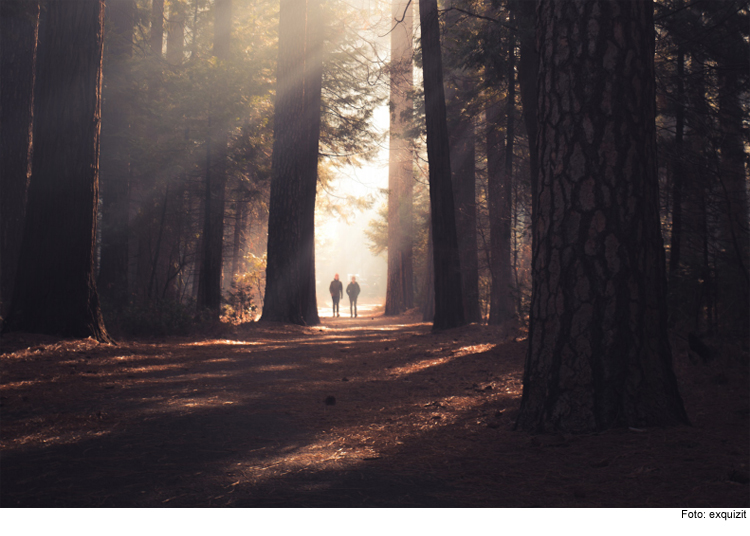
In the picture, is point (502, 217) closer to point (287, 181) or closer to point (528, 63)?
point (528, 63)

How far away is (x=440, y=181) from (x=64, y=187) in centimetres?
637

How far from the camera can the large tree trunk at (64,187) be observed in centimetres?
599

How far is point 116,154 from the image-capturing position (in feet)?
38.5

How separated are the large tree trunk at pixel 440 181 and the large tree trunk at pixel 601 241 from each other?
6.89 metres

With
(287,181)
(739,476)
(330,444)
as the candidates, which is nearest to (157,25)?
(287,181)

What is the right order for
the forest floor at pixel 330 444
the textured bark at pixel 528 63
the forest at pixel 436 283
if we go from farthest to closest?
the textured bark at pixel 528 63 < the forest at pixel 436 283 < the forest floor at pixel 330 444

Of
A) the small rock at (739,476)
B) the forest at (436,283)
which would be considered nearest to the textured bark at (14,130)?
the forest at (436,283)

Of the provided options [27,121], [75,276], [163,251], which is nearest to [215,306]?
[163,251]

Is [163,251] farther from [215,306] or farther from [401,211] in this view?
[401,211]

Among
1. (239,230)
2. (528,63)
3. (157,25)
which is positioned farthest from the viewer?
(239,230)

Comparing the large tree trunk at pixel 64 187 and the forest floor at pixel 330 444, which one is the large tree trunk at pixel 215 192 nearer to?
the large tree trunk at pixel 64 187

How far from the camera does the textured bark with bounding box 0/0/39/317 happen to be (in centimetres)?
1003

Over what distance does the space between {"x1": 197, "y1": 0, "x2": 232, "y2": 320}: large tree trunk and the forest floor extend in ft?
25.0

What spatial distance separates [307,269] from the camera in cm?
1234
